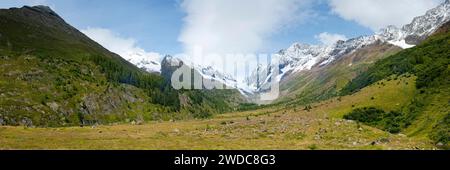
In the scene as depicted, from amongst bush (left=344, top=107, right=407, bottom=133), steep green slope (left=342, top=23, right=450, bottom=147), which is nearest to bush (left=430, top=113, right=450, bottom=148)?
steep green slope (left=342, top=23, right=450, bottom=147)

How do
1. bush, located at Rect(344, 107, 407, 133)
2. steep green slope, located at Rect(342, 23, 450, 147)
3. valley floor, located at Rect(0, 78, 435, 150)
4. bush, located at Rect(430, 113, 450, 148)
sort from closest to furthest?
1. valley floor, located at Rect(0, 78, 435, 150)
2. bush, located at Rect(430, 113, 450, 148)
3. steep green slope, located at Rect(342, 23, 450, 147)
4. bush, located at Rect(344, 107, 407, 133)

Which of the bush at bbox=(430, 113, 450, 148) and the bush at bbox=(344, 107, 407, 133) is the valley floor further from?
the bush at bbox=(344, 107, 407, 133)

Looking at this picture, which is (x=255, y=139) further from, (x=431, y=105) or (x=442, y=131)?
(x=431, y=105)

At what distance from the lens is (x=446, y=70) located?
454ft

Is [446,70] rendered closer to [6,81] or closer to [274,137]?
[274,137]

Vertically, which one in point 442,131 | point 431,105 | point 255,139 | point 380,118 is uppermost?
point 431,105

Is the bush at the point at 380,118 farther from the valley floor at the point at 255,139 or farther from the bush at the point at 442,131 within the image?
the valley floor at the point at 255,139

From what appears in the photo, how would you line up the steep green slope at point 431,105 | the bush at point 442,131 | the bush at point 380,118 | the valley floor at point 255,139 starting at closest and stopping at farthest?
the valley floor at point 255,139
the bush at point 442,131
the steep green slope at point 431,105
the bush at point 380,118

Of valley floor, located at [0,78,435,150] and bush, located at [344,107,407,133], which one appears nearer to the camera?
valley floor, located at [0,78,435,150]

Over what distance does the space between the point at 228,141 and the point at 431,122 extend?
72.9 meters

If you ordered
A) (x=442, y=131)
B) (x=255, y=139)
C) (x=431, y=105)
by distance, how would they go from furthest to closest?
(x=431, y=105) → (x=442, y=131) → (x=255, y=139)

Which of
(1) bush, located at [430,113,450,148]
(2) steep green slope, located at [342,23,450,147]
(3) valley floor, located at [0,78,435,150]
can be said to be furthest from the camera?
(2) steep green slope, located at [342,23,450,147]

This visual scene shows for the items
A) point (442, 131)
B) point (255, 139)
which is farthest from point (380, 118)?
point (255, 139)

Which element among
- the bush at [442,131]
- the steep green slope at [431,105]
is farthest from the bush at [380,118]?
the bush at [442,131]
